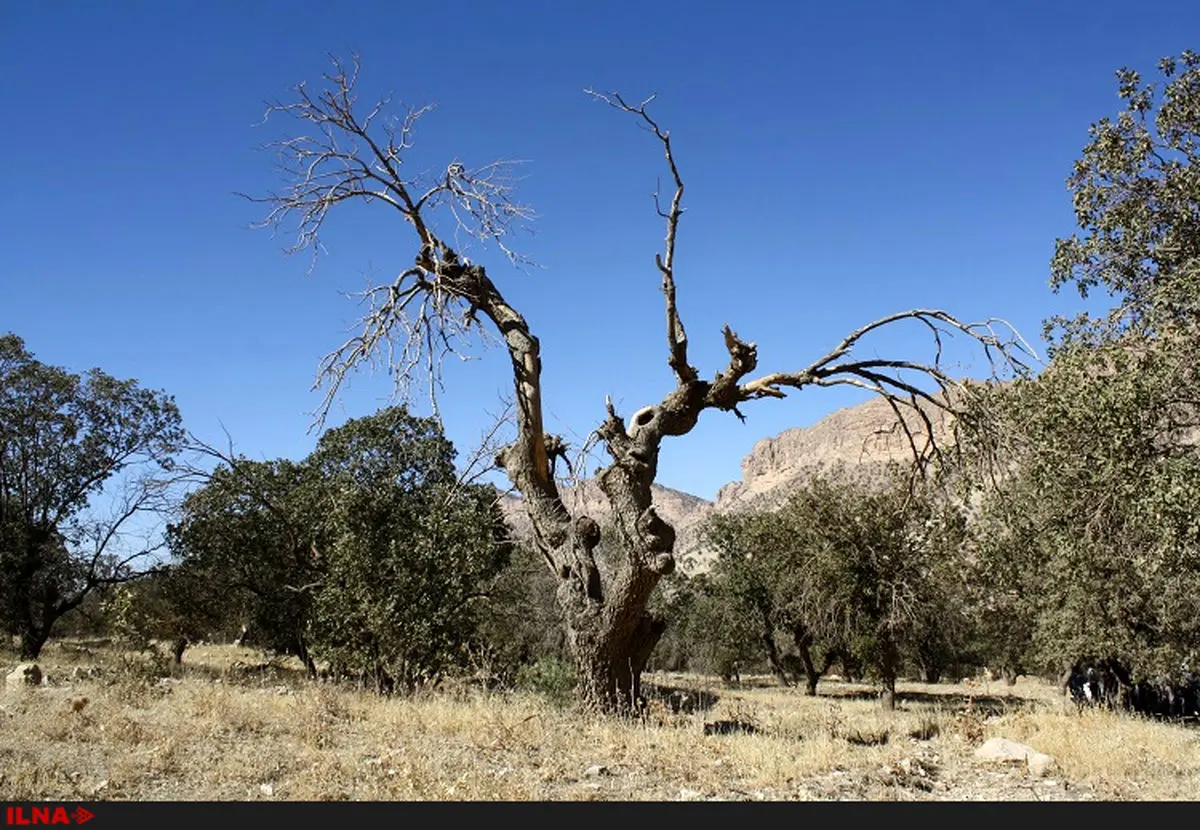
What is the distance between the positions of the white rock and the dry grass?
0.30ft

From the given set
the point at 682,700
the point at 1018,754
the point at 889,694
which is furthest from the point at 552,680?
the point at 889,694

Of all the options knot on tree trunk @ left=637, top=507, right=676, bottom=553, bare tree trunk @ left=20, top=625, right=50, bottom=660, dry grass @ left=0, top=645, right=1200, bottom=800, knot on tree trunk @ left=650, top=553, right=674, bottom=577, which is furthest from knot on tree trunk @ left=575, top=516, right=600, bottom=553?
bare tree trunk @ left=20, top=625, right=50, bottom=660

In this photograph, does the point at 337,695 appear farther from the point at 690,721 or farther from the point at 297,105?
the point at 297,105

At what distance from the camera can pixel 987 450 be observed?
30.3 ft

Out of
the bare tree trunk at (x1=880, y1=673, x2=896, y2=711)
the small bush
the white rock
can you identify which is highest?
the small bush

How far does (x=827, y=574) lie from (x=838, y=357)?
48.6 feet

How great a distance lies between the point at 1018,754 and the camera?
24.6 ft

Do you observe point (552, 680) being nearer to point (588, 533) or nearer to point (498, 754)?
point (588, 533)

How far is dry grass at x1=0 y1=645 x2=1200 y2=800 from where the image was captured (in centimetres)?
568

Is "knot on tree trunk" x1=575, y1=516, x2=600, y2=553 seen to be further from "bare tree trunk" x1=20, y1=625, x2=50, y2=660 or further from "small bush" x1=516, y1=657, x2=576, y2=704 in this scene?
"bare tree trunk" x1=20, y1=625, x2=50, y2=660

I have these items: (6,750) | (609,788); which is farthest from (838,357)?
(6,750)

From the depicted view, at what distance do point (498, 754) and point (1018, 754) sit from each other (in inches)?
184
